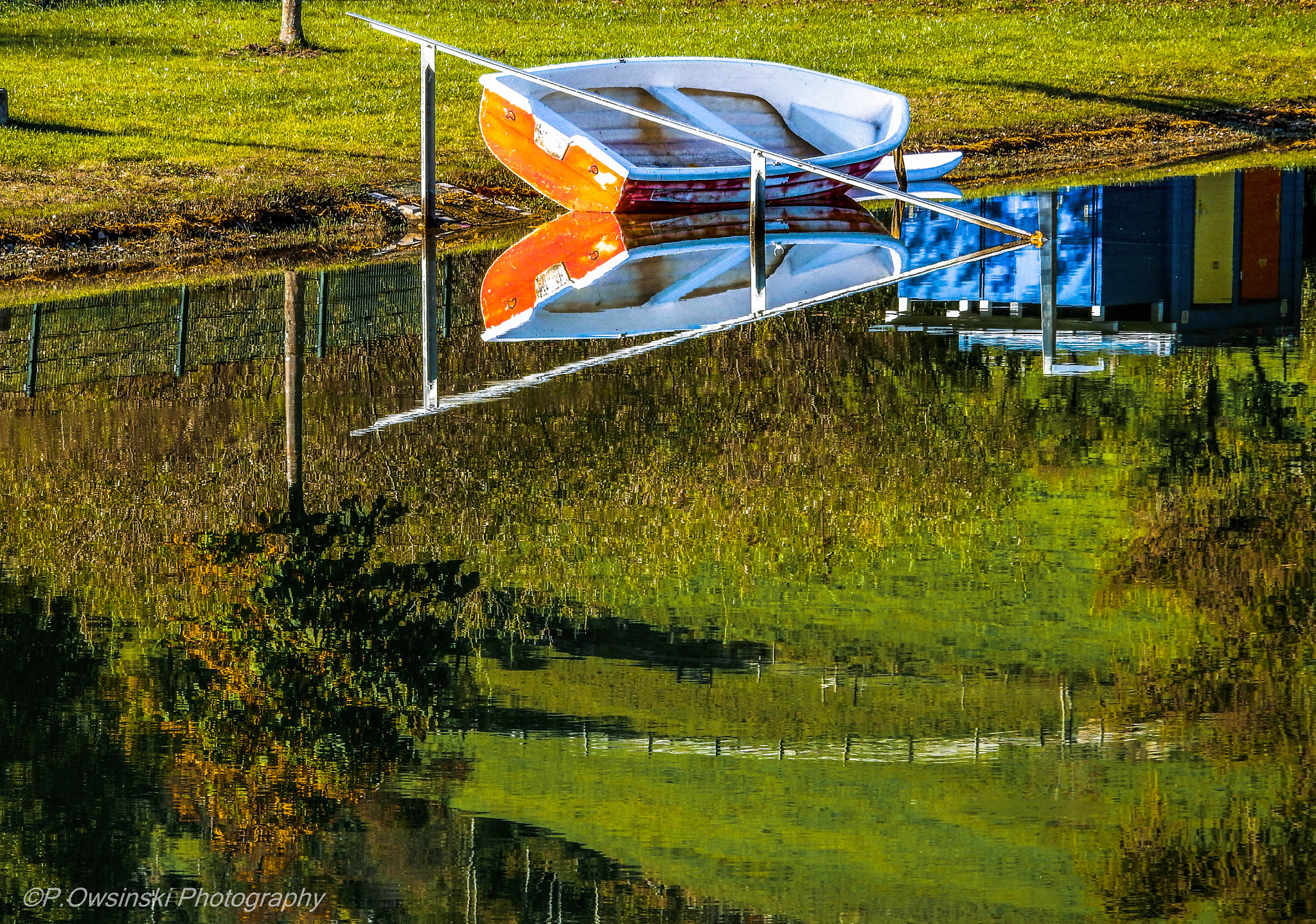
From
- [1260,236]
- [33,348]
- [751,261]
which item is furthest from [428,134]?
[1260,236]

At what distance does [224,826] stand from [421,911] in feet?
3.63

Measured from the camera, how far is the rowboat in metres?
23.3

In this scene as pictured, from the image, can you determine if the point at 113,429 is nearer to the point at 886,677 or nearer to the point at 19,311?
the point at 19,311

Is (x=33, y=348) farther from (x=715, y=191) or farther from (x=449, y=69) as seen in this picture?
(x=449, y=69)

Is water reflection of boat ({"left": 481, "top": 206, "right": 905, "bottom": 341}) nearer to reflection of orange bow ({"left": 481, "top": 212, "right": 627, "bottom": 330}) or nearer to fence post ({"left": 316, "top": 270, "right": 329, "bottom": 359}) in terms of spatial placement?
reflection of orange bow ({"left": 481, "top": 212, "right": 627, "bottom": 330})

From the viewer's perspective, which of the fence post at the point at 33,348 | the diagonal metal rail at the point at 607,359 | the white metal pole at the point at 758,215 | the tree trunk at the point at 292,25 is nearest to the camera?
the diagonal metal rail at the point at 607,359

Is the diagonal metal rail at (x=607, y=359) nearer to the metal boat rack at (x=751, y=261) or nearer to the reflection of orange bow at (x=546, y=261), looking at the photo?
the metal boat rack at (x=751, y=261)

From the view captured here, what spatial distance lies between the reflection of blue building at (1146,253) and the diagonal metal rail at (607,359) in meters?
0.38

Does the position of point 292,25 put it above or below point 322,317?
above

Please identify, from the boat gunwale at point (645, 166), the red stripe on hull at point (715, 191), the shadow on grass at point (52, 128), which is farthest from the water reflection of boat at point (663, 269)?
the shadow on grass at point (52, 128)

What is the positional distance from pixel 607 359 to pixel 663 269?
15.6 ft

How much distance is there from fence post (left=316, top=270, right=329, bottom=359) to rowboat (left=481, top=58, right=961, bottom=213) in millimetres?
4951

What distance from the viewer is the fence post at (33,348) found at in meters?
14.7

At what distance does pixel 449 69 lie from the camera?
1297 inches
